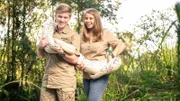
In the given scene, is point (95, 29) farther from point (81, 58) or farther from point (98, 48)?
point (81, 58)

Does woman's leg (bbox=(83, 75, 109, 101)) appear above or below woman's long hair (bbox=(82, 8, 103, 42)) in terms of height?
below

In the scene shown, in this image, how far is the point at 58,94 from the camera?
8.61ft

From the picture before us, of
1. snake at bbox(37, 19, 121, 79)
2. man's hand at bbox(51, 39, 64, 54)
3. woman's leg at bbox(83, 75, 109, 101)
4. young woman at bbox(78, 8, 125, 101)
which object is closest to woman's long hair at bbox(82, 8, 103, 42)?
young woman at bbox(78, 8, 125, 101)

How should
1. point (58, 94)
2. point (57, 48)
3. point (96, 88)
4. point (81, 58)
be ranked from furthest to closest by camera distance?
point (96, 88)
point (81, 58)
point (58, 94)
point (57, 48)

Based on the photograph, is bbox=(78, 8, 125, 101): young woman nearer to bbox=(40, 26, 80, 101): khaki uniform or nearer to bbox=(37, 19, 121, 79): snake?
bbox=(37, 19, 121, 79): snake

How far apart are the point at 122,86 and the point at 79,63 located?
5.24 feet

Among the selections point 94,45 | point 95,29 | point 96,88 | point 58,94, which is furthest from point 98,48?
point 58,94

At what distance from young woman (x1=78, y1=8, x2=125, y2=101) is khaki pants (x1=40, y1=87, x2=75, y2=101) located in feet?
0.89

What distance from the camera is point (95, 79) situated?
2.87 meters

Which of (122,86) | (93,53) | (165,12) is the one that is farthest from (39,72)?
(165,12)

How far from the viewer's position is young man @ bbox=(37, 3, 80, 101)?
2.60 metres

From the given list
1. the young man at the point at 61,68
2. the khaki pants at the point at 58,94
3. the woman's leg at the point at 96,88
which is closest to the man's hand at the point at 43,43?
the young man at the point at 61,68

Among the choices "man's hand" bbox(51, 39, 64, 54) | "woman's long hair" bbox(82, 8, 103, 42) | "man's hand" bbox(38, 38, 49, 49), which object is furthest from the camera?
"woman's long hair" bbox(82, 8, 103, 42)

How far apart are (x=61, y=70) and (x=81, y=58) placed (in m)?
0.20
